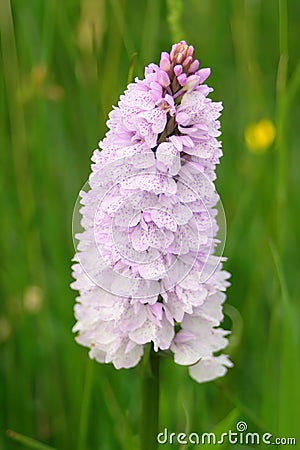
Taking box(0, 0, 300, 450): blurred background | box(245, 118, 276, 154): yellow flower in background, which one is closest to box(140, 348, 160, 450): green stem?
box(0, 0, 300, 450): blurred background

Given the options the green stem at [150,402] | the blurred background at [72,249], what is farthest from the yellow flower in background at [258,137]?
the green stem at [150,402]

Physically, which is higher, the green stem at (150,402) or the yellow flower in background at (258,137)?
the yellow flower in background at (258,137)

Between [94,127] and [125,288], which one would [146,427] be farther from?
[94,127]

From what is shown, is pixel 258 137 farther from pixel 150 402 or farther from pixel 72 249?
pixel 150 402

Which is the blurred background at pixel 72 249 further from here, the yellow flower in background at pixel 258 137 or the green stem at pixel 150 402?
the green stem at pixel 150 402

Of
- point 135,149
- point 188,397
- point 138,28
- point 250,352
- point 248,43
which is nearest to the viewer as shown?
point 135,149

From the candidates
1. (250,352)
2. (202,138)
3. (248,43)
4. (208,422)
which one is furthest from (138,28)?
(202,138)

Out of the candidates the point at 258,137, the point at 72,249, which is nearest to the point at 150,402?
the point at 72,249
